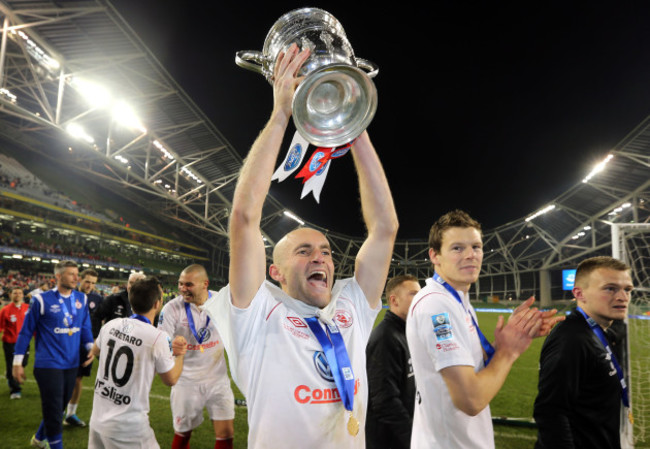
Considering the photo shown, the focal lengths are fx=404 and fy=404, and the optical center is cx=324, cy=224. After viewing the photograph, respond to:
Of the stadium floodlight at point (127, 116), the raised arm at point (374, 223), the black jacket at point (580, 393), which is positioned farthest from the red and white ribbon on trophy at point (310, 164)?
the stadium floodlight at point (127, 116)

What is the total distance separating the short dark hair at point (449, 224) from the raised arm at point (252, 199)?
1.24 meters

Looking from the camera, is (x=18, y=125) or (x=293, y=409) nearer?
(x=293, y=409)

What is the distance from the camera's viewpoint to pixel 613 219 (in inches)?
1002

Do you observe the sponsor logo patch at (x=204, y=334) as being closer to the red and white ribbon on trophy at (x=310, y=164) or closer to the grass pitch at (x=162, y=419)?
the grass pitch at (x=162, y=419)

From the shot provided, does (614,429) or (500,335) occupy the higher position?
(500,335)

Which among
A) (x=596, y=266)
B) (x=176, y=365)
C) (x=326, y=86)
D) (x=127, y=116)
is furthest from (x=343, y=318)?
(x=127, y=116)

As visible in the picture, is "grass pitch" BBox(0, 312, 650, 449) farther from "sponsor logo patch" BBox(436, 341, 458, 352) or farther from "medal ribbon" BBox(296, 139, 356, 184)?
"medal ribbon" BBox(296, 139, 356, 184)

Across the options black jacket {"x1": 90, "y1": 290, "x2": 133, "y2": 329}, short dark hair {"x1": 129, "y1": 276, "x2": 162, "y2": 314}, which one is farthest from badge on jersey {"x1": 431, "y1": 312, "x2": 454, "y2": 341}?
black jacket {"x1": 90, "y1": 290, "x2": 133, "y2": 329}

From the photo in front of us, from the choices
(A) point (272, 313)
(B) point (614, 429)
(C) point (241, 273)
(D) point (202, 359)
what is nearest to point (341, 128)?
(C) point (241, 273)

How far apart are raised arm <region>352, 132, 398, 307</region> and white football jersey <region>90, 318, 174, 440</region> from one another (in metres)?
2.11

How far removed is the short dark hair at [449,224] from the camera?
2.61 m

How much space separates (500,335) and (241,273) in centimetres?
130

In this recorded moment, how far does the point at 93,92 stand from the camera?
1320 centimetres

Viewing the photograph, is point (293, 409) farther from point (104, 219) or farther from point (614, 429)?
point (104, 219)
